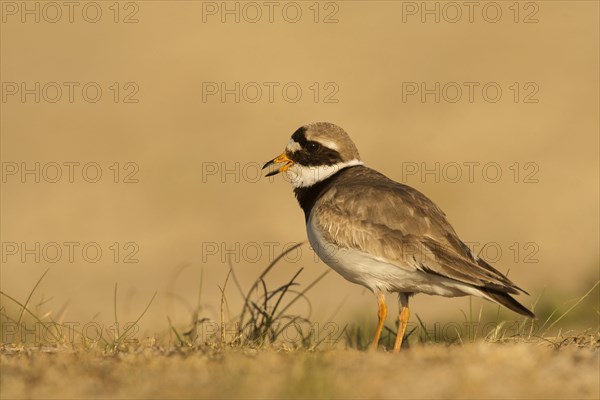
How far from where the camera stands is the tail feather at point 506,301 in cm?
729

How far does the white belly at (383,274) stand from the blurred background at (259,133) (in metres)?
3.43

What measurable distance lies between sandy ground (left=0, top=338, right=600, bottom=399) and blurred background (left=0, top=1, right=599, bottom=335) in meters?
5.25

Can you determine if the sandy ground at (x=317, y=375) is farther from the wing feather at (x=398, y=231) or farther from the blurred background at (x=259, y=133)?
the blurred background at (x=259, y=133)

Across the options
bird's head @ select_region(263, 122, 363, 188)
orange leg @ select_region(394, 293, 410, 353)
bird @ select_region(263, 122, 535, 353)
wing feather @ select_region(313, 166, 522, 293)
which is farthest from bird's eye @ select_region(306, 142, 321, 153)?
orange leg @ select_region(394, 293, 410, 353)

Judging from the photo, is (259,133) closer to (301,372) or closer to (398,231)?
(398,231)

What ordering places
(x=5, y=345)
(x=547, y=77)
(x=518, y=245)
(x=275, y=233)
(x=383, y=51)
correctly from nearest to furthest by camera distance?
(x=5, y=345) < (x=518, y=245) < (x=275, y=233) < (x=547, y=77) < (x=383, y=51)

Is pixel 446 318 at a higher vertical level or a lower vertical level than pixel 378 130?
lower

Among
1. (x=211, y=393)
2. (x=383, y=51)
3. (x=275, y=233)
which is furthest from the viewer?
(x=383, y=51)

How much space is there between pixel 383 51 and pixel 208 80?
5.05 meters

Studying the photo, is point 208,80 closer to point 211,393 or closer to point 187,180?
point 187,180

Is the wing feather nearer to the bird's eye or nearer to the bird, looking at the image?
the bird

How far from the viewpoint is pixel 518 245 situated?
18.4 m

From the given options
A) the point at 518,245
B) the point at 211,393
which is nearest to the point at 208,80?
the point at 518,245

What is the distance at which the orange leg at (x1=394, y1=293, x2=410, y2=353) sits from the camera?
7775mm
